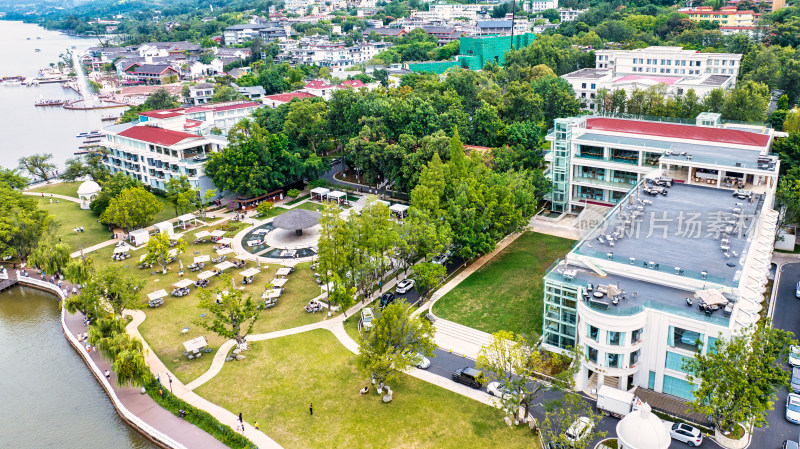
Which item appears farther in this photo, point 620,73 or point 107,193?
point 620,73

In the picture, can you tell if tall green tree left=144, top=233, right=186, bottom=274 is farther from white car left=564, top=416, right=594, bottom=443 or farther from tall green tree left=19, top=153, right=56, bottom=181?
tall green tree left=19, top=153, right=56, bottom=181

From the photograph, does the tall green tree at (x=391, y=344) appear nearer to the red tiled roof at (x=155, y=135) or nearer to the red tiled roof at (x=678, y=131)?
the red tiled roof at (x=678, y=131)

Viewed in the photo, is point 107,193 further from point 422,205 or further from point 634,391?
point 634,391

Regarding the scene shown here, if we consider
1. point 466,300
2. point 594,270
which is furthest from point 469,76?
point 594,270

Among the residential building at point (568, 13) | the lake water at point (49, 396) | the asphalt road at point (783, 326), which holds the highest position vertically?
the residential building at point (568, 13)

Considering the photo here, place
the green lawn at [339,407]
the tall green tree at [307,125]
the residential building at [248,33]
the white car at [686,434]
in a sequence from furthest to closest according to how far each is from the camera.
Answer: the residential building at [248,33], the tall green tree at [307,125], the green lawn at [339,407], the white car at [686,434]

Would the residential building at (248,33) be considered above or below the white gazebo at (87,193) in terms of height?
above

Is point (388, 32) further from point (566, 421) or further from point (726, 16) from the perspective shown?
point (566, 421)

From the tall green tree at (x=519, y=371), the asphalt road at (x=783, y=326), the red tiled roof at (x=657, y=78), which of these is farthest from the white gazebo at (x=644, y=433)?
the red tiled roof at (x=657, y=78)
